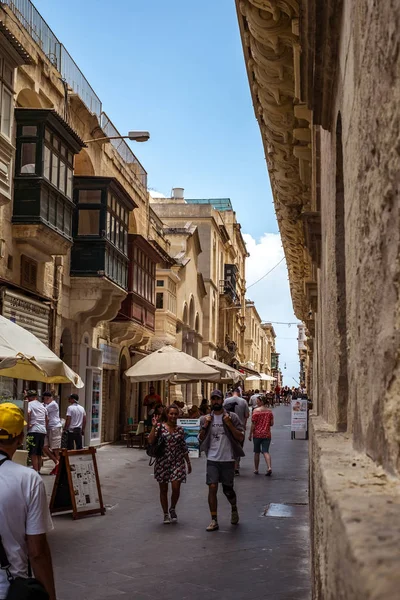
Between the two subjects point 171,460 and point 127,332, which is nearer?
point 171,460

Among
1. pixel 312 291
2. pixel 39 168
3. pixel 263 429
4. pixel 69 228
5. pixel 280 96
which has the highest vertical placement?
pixel 39 168

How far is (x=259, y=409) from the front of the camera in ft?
53.6

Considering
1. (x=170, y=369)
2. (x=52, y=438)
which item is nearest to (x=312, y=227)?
(x=52, y=438)

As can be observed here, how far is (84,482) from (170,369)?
28.7ft

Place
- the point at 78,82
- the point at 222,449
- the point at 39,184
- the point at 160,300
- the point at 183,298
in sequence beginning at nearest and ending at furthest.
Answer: the point at 222,449, the point at 39,184, the point at 78,82, the point at 160,300, the point at 183,298

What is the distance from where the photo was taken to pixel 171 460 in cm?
1027

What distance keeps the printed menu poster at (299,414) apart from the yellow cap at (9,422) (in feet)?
72.6

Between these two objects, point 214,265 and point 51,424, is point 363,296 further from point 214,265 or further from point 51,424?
point 214,265

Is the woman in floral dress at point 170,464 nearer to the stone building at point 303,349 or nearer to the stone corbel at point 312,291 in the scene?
the stone corbel at point 312,291

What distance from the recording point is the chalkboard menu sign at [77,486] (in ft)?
33.8

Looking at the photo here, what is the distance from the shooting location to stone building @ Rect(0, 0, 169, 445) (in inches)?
671

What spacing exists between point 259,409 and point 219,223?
149 ft

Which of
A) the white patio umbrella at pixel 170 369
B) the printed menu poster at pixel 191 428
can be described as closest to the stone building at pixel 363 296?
the printed menu poster at pixel 191 428

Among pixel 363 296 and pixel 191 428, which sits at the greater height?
pixel 363 296
